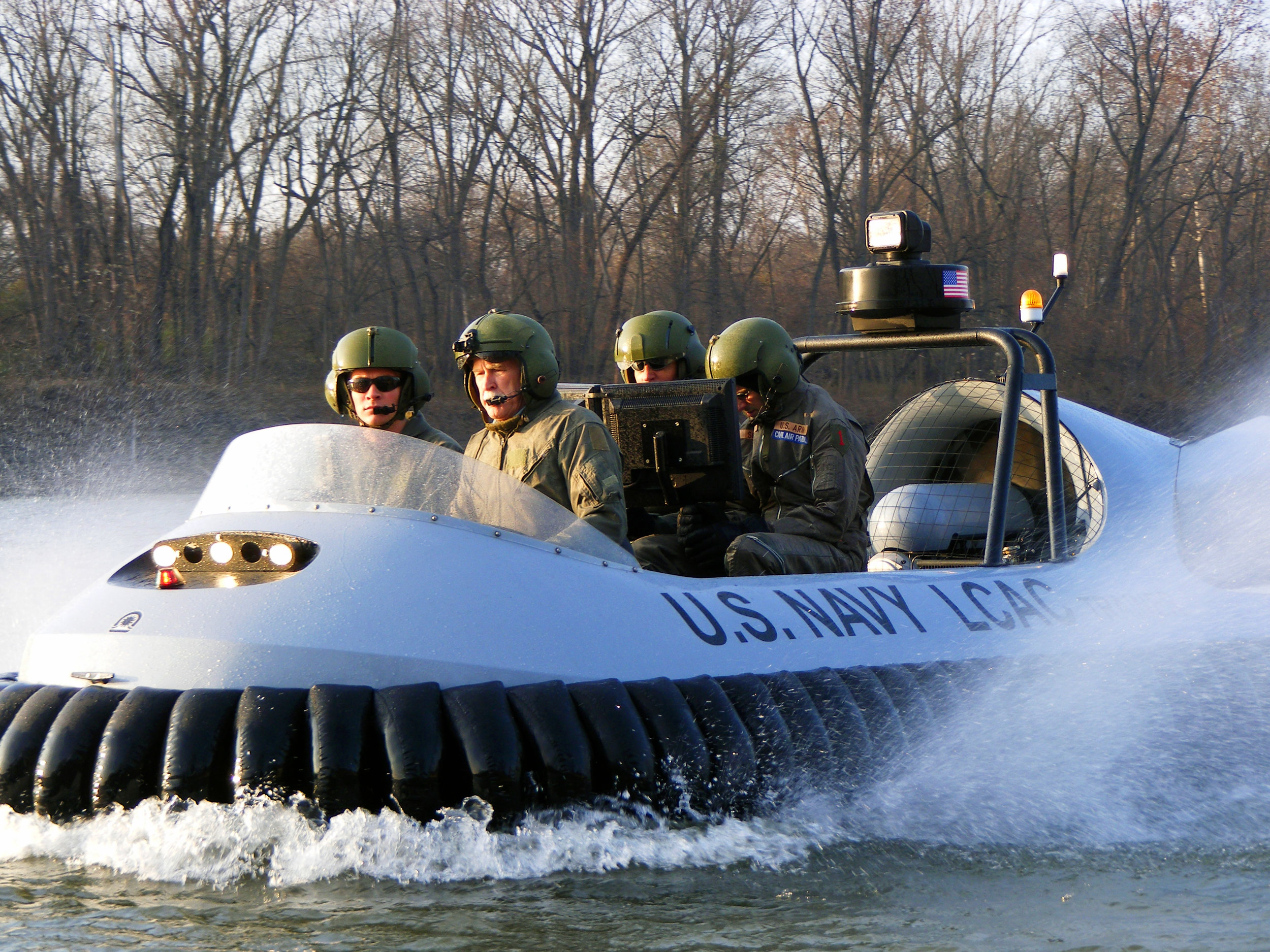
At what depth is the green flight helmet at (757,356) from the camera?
185 inches

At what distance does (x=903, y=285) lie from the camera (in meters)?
4.89

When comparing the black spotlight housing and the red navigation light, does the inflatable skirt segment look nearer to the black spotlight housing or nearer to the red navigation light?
the red navigation light

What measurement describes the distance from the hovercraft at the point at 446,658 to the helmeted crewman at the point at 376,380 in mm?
1012

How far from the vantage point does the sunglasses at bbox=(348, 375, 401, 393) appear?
471cm

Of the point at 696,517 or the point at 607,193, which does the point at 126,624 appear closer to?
the point at 696,517

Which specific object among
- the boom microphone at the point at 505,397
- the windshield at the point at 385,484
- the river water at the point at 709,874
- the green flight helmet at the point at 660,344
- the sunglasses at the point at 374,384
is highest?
the green flight helmet at the point at 660,344

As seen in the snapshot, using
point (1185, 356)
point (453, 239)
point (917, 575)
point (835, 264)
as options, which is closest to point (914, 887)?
point (917, 575)

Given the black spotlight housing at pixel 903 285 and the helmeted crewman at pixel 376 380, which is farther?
the black spotlight housing at pixel 903 285

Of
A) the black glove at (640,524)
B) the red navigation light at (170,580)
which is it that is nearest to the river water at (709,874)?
the red navigation light at (170,580)

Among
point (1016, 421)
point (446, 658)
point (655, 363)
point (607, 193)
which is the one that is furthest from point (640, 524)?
point (607, 193)

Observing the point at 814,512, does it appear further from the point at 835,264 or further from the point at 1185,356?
the point at 1185,356

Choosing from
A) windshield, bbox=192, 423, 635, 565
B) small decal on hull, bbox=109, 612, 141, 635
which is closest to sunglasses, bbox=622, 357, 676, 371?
windshield, bbox=192, 423, 635, 565

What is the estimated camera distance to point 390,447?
3502 millimetres

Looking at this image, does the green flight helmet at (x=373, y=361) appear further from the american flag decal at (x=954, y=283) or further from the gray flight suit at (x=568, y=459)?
the american flag decal at (x=954, y=283)
